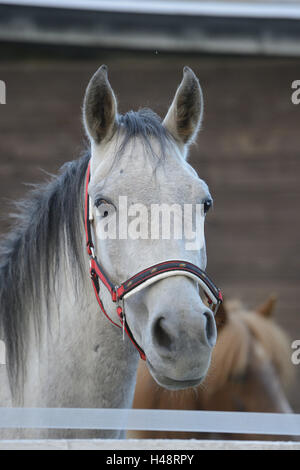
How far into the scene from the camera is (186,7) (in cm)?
264

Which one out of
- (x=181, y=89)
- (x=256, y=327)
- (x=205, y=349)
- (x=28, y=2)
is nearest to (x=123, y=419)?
(x=205, y=349)

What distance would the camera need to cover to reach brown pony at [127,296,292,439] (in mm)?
1944

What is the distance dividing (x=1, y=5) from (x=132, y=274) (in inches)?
73.9

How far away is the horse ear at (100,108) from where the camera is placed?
4.17 feet

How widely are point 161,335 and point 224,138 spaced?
2.09 m

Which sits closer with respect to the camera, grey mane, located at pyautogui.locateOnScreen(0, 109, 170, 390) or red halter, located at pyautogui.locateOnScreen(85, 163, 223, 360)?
red halter, located at pyautogui.locateOnScreen(85, 163, 223, 360)

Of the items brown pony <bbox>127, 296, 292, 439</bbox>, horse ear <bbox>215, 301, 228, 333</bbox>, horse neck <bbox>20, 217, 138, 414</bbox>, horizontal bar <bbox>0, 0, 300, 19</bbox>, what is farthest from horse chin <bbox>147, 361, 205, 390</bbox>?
horizontal bar <bbox>0, 0, 300, 19</bbox>

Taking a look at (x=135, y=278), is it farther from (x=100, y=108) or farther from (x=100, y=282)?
(x=100, y=108)

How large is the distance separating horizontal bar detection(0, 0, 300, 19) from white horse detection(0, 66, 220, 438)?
138 centimetres

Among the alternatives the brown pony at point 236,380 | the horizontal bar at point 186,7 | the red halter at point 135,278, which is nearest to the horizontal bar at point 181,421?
the red halter at point 135,278

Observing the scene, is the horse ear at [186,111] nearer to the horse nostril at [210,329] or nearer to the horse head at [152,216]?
the horse head at [152,216]

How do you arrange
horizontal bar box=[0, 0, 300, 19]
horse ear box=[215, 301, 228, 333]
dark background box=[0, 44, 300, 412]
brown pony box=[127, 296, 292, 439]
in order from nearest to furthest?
brown pony box=[127, 296, 292, 439]
horse ear box=[215, 301, 228, 333]
horizontal bar box=[0, 0, 300, 19]
dark background box=[0, 44, 300, 412]

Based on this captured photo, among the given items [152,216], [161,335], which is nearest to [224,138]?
[152,216]

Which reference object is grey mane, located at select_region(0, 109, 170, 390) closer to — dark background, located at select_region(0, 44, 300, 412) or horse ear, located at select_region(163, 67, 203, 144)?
horse ear, located at select_region(163, 67, 203, 144)
